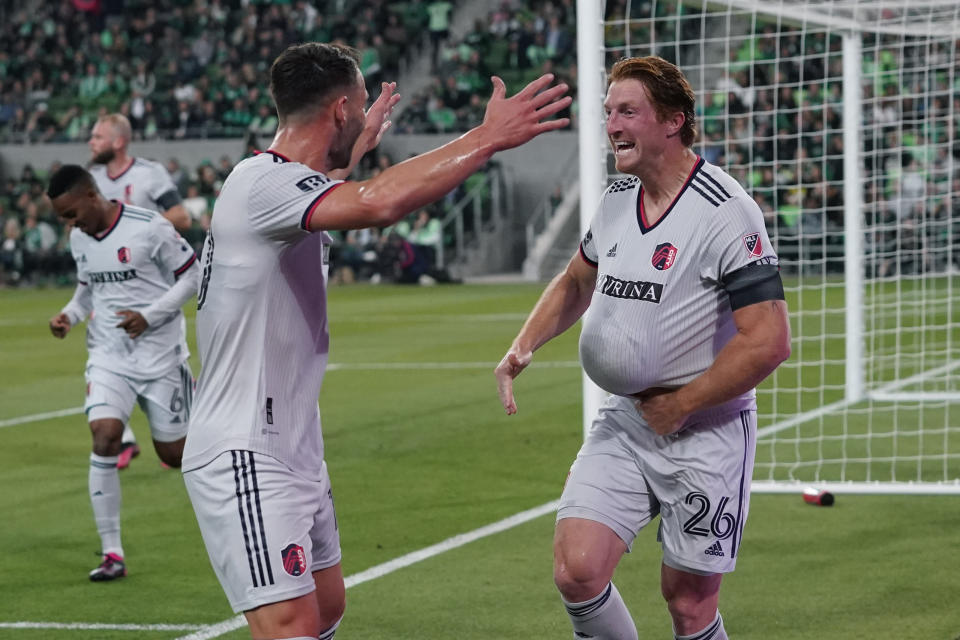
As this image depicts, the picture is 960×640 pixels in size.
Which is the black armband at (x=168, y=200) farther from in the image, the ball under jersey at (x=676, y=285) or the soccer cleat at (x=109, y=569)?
the ball under jersey at (x=676, y=285)

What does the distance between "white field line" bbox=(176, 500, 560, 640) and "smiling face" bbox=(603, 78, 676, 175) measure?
9.24 ft

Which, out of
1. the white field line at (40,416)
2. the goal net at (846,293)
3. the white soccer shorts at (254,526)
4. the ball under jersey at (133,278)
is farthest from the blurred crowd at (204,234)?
the white soccer shorts at (254,526)

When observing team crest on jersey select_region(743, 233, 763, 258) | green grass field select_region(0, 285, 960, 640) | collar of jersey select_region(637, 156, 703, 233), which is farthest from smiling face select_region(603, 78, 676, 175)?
green grass field select_region(0, 285, 960, 640)

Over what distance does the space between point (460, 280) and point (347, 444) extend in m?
17.3

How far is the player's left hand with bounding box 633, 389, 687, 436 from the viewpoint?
4.16 m

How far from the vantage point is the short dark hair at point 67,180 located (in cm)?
730

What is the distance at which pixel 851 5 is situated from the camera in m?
9.32

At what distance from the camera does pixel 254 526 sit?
3.69m

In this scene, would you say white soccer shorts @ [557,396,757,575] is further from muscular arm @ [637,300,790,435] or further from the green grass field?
the green grass field

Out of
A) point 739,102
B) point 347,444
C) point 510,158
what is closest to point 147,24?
Result: point 510,158

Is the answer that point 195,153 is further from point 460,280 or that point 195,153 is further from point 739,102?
point 739,102

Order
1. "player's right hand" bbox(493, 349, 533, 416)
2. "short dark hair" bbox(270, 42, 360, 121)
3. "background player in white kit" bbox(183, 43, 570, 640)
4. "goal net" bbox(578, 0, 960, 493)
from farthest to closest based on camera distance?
1. "goal net" bbox(578, 0, 960, 493)
2. "player's right hand" bbox(493, 349, 533, 416)
3. "short dark hair" bbox(270, 42, 360, 121)
4. "background player in white kit" bbox(183, 43, 570, 640)

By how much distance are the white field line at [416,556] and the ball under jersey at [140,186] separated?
3.83 meters

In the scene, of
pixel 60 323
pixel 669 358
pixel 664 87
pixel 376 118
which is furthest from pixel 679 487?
pixel 60 323
